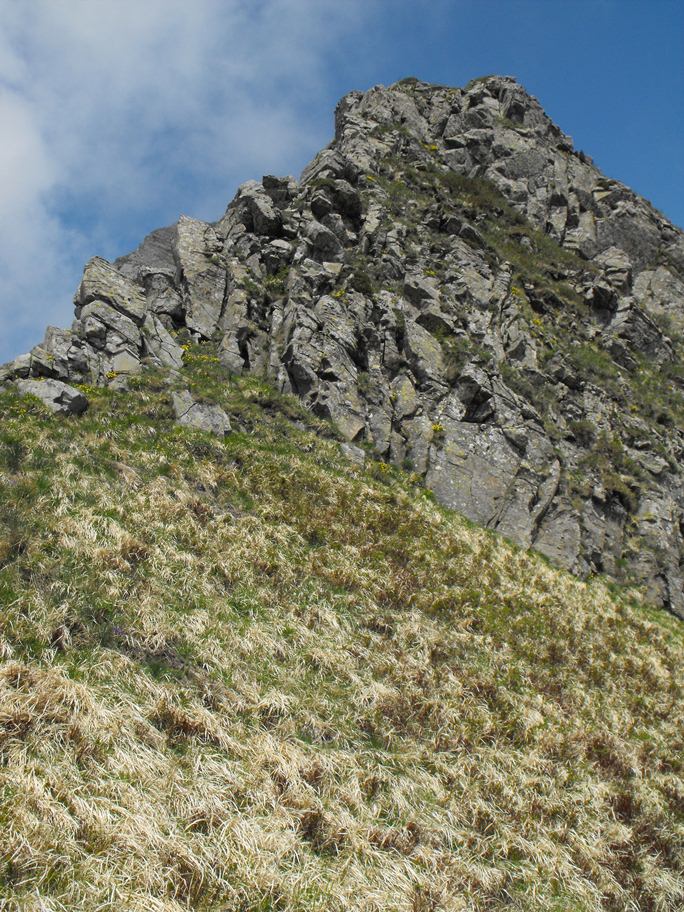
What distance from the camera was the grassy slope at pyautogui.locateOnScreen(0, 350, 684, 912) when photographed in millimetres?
6324

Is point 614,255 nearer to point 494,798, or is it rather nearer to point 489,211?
point 489,211

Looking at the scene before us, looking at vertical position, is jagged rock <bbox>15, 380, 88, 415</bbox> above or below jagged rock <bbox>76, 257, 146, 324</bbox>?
below

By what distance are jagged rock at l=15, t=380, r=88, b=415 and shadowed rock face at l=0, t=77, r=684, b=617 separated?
1785 millimetres

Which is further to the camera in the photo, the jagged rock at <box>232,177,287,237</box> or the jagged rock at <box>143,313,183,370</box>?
the jagged rock at <box>232,177,287,237</box>

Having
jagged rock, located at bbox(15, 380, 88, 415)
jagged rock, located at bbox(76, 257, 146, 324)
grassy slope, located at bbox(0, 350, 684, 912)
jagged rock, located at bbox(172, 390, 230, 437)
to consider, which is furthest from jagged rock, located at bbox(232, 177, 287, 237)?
grassy slope, located at bbox(0, 350, 684, 912)

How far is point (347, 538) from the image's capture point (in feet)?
53.7

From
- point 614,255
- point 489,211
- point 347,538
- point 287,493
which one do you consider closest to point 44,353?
point 287,493

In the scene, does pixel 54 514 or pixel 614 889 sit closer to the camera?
pixel 614 889

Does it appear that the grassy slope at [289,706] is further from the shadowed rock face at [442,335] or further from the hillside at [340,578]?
the shadowed rock face at [442,335]

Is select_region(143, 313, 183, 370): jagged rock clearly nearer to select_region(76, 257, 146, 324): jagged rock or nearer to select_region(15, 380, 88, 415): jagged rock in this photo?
select_region(76, 257, 146, 324): jagged rock

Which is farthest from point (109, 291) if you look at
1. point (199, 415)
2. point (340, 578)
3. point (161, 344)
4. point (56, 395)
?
point (340, 578)

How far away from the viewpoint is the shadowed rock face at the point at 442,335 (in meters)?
23.5

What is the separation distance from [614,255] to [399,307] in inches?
1023

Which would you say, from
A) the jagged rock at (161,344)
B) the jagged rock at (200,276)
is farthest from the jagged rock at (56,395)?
the jagged rock at (200,276)
